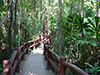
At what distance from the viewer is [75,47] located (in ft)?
21.1

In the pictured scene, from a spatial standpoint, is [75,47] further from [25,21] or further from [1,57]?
[25,21]

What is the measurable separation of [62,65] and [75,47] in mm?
3640

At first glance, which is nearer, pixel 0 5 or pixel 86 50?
pixel 0 5

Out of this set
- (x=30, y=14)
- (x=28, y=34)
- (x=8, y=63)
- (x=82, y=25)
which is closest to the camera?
(x=8, y=63)

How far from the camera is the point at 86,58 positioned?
20.0ft

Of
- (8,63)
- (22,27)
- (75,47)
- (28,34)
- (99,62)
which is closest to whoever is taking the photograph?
(8,63)

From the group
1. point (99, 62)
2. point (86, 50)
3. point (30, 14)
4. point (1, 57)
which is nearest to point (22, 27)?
point (30, 14)

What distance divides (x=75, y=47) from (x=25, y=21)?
6.76 m

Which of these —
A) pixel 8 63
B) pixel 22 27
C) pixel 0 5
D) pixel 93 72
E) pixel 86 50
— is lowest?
pixel 93 72

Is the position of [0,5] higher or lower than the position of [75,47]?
higher

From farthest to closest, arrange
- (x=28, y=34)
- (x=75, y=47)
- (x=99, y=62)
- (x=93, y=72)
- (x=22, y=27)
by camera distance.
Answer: (x=28, y=34) < (x=22, y=27) < (x=75, y=47) < (x=99, y=62) < (x=93, y=72)

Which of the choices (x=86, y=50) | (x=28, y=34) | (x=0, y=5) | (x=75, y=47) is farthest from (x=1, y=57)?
(x=28, y=34)

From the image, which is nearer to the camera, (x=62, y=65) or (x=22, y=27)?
(x=62, y=65)

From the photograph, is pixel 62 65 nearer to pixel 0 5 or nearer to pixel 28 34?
pixel 0 5
